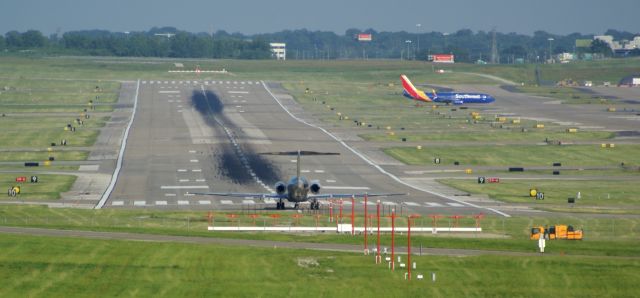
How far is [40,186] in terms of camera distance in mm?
117625

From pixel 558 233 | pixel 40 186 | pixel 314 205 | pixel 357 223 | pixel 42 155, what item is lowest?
pixel 42 155

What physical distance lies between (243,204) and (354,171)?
29.3 m

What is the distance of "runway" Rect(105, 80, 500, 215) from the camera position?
349 ft

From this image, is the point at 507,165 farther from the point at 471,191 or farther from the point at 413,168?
the point at 471,191

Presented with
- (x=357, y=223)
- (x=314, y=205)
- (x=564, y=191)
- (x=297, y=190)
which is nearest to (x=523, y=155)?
(x=564, y=191)

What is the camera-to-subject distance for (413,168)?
449 feet

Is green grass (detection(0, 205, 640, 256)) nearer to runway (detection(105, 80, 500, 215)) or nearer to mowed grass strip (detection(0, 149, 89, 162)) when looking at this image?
runway (detection(105, 80, 500, 215))

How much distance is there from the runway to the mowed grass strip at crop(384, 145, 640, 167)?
25.2 feet

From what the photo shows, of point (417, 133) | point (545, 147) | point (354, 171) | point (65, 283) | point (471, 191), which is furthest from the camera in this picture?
point (417, 133)

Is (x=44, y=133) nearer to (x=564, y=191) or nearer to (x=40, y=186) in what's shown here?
(x=40, y=186)

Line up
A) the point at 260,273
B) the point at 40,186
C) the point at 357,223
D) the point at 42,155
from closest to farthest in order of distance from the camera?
the point at 260,273 → the point at 357,223 → the point at 40,186 → the point at 42,155

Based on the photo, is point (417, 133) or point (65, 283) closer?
point (65, 283)

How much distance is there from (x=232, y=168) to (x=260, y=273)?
67915 mm

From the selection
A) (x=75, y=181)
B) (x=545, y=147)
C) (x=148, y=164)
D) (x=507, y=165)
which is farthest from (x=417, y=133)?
(x=75, y=181)
